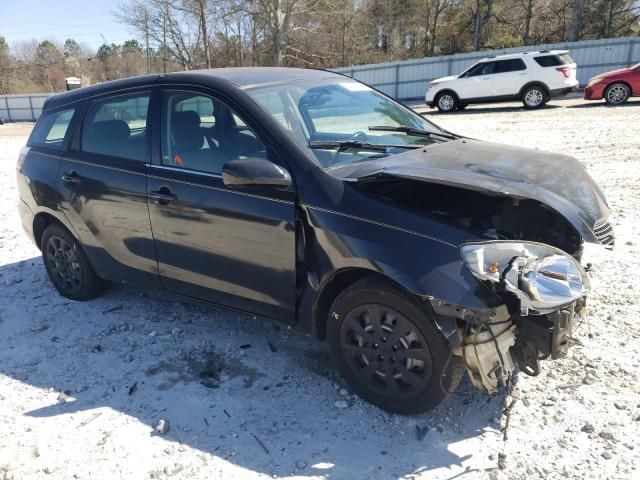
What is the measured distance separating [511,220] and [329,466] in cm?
165

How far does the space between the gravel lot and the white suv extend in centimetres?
1548

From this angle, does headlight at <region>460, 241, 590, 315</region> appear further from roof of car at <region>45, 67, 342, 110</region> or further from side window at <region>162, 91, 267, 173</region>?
roof of car at <region>45, 67, 342, 110</region>

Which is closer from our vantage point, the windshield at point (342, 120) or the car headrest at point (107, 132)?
the windshield at point (342, 120)

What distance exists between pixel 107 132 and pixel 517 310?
3309 millimetres

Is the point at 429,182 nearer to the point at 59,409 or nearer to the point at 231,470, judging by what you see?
the point at 231,470

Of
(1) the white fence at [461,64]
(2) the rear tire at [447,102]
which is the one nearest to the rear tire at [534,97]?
(2) the rear tire at [447,102]

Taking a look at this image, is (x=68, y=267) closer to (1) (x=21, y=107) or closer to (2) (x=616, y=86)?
(2) (x=616, y=86)

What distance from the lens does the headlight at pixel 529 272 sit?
99.7 inches

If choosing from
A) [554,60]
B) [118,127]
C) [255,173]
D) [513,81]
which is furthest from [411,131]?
[513,81]

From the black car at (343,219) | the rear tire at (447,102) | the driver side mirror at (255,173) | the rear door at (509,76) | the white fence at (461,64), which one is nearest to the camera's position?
the black car at (343,219)

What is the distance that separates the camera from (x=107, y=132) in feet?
13.7

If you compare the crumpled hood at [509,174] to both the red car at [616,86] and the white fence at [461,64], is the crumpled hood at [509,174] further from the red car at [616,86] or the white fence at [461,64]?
the white fence at [461,64]

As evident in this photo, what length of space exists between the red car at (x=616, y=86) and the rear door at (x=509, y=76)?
224cm

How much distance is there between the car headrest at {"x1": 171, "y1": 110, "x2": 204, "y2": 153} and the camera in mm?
3654
